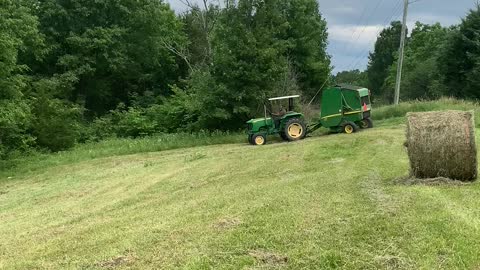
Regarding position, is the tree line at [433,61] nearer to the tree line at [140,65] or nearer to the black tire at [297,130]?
the tree line at [140,65]

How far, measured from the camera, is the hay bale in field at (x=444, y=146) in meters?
7.57

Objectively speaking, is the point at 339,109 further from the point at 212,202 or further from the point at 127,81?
the point at 127,81

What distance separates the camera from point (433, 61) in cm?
5412

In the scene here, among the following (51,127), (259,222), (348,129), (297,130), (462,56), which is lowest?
(259,222)

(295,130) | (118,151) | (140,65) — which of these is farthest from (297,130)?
(140,65)

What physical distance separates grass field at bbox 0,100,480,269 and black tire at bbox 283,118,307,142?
629 centimetres

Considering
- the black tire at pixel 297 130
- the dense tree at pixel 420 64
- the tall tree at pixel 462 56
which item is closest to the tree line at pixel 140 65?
the black tire at pixel 297 130

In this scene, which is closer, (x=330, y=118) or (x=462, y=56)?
(x=330, y=118)

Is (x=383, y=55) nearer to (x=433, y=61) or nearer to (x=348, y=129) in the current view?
(x=433, y=61)

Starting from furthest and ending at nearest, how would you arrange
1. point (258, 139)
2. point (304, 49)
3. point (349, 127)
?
point (304, 49) < point (258, 139) < point (349, 127)

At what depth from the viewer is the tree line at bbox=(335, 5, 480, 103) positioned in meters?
36.5

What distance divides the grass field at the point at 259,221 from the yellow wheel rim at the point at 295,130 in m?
6.36

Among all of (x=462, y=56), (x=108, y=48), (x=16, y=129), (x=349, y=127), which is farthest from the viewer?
(x=462, y=56)

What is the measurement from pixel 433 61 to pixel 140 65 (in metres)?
31.2
